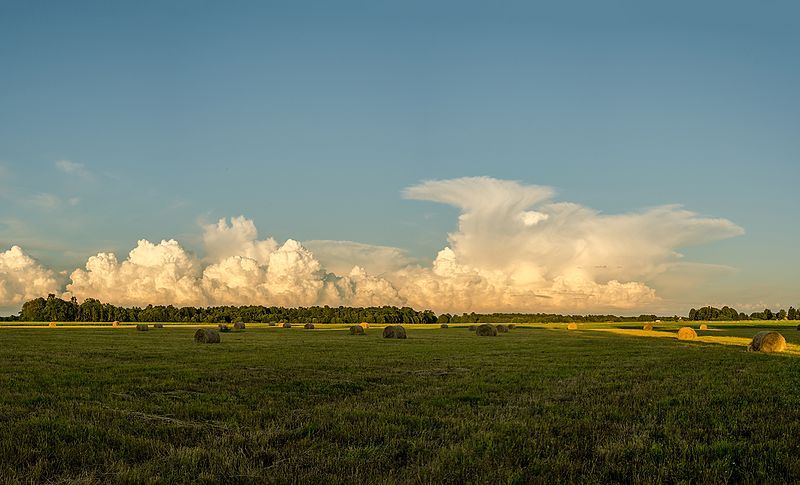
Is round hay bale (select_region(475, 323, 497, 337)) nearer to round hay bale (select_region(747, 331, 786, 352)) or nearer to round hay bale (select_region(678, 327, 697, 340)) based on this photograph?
round hay bale (select_region(678, 327, 697, 340))

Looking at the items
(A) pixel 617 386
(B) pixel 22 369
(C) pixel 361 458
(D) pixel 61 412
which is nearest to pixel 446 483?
(C) pixel 361 458

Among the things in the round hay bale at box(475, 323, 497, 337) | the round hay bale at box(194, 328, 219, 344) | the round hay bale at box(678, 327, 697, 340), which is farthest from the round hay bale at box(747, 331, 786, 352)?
the round hay bale at box(194, 328, 219, 344)

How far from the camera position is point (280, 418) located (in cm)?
1141

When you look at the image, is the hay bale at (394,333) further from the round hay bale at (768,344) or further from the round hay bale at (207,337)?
the round hay bale at (768,344)

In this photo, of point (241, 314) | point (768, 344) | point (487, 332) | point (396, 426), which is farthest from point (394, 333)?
point (241, 314)

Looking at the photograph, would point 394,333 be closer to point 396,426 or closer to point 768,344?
point 768,344

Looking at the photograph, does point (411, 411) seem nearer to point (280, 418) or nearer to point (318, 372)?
point (280, 418)

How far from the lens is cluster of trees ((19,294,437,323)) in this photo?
6683 inches

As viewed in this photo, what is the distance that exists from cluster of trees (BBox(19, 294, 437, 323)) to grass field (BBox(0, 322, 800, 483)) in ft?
486

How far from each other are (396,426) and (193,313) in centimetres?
17521

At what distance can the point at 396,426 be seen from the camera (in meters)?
10.4

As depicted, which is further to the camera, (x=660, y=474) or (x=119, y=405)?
(x=119, y=405)

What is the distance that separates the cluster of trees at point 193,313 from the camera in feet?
557

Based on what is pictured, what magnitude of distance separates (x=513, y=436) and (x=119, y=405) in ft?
29.1
